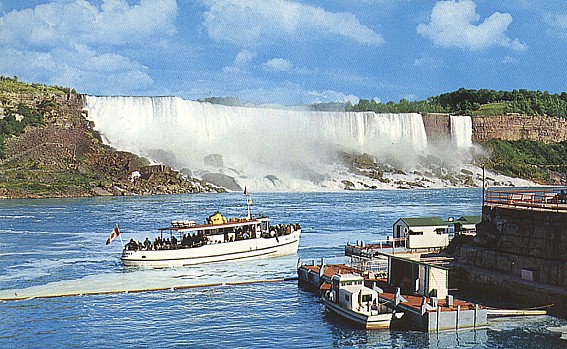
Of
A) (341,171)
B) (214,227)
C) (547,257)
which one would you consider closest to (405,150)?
(341,171)

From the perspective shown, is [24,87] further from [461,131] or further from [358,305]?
[358,305]

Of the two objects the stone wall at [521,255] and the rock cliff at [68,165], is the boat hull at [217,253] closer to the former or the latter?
the stone wall at [521,255]

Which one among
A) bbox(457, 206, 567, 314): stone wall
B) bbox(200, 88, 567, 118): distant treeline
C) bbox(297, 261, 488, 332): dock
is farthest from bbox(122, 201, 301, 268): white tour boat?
bbox(200, 88, 567, 118): distant treeline

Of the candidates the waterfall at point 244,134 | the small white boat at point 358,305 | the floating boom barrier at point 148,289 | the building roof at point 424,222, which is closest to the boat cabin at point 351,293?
the small white boat at point 358,305

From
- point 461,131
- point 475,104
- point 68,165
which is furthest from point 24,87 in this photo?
point 475,104

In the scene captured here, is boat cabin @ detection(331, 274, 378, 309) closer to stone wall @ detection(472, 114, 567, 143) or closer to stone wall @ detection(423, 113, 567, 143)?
stone wall @ detection(423, 113, 567, 143)

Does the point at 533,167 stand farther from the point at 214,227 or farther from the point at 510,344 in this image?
the point at 510,344
